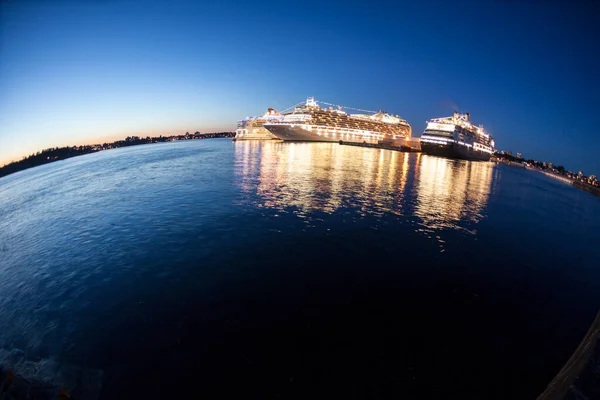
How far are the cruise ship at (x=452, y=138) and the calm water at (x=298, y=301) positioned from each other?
268 feet

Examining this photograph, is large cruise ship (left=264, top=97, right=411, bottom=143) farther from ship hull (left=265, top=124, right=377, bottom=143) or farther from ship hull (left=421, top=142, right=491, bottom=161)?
ship hull (left=421, top=142, right=491, bottom=161)

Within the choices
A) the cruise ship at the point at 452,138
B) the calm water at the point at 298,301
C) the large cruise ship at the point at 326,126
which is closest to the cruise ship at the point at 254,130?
the large cruise ship at the point at 326,126

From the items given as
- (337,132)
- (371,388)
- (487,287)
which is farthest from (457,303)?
(337,132)

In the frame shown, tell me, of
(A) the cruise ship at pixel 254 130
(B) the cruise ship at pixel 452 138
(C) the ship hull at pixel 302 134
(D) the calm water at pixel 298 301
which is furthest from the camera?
(A) the cruise ship at pixel 254 130

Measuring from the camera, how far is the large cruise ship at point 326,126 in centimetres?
12100

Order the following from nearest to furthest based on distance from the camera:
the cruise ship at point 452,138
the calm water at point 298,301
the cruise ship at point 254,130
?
the calm water at point 298,301 → the cruise ship at point 452,138 → the cruise ship at point 254,130

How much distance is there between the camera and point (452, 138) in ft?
292

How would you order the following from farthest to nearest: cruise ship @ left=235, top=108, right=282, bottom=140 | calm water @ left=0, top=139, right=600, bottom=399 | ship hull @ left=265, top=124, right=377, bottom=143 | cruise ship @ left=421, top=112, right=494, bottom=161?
cruise ship @ left=235, top=108, right=282, bottom=140 < ship hull @ left=265, top=124, right=377, bottom=143 < cruise ship @ left=421, top=112, right=494, bottom=161 < calm water @ left=0, top=139, right=600, bottom=399

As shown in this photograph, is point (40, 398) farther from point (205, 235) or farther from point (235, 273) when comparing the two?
point (205, 235)

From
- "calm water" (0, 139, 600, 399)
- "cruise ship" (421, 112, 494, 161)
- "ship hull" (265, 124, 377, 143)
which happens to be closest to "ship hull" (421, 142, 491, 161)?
"cruise ship" (421, 112, 494, 161)

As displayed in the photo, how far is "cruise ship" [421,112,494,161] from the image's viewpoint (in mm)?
90375

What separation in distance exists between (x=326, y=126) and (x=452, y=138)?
58.3 m

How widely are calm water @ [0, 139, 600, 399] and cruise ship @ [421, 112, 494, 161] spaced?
268 ft

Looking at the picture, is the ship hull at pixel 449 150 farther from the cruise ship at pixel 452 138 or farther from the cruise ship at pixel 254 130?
the cruise ship at pixel 254 130
